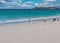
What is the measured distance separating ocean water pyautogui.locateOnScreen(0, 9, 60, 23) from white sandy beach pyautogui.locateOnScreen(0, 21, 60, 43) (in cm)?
11

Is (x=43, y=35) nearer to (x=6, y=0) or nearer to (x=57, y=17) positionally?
(x=57, y=17)

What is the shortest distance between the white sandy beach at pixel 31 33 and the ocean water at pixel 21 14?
0.35 ft

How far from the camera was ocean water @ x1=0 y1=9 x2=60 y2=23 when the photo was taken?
2.23 m

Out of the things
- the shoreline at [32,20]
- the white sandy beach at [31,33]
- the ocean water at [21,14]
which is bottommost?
the white sandy beach at [31,33]

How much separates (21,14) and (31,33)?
35 cm

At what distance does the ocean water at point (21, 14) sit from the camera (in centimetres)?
223

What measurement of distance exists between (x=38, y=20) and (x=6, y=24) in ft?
1.66

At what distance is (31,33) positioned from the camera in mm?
2166

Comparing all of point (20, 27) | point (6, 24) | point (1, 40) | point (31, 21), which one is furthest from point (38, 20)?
point (1, 40)

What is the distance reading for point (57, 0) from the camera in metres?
2.38

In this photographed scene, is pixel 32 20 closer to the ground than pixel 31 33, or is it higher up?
higher up

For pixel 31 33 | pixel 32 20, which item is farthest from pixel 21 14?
pixel 31 33

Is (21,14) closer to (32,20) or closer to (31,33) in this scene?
(32,20)

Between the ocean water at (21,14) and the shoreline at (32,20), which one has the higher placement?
the ocean water at (21,14)
